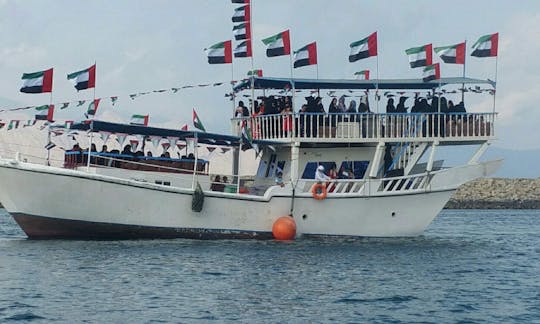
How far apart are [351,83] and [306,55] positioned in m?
1.98

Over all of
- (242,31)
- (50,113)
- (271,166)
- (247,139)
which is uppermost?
(242,31)

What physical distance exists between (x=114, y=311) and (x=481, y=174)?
18.1m

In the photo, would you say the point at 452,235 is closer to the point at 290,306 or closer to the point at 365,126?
the point at 365,126

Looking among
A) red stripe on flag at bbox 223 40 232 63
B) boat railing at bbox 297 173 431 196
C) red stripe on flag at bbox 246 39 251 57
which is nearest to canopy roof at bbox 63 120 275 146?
boat railing at bbox 297 173 431 196

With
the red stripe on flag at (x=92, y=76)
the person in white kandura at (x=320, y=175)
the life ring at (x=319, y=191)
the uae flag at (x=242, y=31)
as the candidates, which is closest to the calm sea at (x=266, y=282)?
the life ring at (x=319, y=191)

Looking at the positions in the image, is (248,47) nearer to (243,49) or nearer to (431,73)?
(243,49)

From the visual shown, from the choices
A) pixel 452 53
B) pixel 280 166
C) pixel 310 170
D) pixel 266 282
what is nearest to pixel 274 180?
pixel 280 166

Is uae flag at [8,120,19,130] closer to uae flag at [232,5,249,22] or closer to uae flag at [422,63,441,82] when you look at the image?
uae flag at [232,5,249,22]

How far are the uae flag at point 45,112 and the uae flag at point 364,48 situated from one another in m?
10.1

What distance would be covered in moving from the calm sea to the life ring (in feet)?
4.81

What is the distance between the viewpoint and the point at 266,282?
24.9 meters

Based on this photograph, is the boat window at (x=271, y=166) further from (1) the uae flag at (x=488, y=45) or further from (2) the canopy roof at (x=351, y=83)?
(1) the uae flag at (x=488, y=45)

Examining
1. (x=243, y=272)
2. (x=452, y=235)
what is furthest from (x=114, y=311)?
(x=452, y=235)

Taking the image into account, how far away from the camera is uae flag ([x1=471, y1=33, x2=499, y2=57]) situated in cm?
3519
